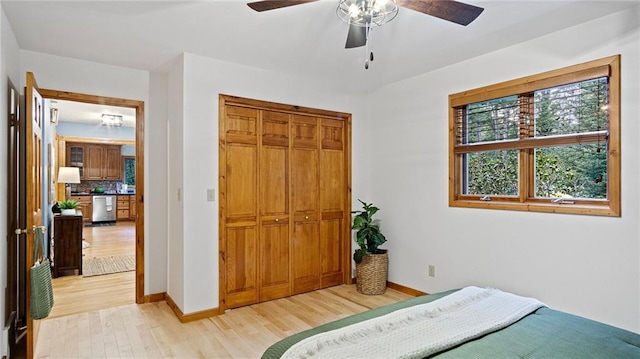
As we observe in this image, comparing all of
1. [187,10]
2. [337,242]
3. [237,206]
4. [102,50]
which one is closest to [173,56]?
[102,50]

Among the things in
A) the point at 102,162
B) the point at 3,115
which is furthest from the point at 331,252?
the point at 102,162

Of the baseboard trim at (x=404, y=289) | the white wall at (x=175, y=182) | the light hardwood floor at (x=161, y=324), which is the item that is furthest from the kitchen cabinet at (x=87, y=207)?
the baseboard trim at (x=404, y=289)

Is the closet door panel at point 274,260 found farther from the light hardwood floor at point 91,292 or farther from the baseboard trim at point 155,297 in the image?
the light hardwood floor at point 91,292

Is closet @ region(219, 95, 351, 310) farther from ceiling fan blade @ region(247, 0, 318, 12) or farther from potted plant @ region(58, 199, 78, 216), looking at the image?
potted plant @ region(58, 199, 78, 216)

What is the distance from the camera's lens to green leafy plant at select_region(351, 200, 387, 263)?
13.4ft

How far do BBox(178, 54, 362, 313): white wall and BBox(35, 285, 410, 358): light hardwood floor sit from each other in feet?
1.07

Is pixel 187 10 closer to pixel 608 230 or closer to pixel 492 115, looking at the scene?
pixel 492 115

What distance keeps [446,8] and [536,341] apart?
1681 mm

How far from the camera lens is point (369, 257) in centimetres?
403

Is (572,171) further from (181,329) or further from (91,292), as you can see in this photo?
(91,292)

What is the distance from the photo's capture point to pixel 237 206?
362cm

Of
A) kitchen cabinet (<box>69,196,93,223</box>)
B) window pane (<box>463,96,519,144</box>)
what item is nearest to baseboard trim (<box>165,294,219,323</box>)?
window pane (<box>463,96,519,144</box>)

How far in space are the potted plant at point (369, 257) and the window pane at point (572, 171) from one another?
1.71m

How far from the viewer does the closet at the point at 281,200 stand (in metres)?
3.57
